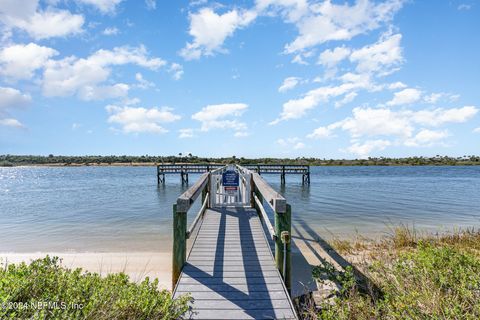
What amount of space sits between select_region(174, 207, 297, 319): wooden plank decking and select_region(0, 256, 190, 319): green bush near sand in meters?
0.46

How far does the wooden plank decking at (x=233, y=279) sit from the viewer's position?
3.44 metres

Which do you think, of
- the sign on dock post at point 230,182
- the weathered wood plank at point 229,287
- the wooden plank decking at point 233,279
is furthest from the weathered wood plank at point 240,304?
the sign on dock post at point 230,182

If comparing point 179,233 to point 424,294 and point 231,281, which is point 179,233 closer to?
point 231,281

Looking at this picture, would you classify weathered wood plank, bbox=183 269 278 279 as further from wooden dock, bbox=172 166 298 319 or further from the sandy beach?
the sandy beach

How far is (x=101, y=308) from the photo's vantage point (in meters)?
2.92

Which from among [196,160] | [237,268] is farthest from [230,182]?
Answer: [196,160]

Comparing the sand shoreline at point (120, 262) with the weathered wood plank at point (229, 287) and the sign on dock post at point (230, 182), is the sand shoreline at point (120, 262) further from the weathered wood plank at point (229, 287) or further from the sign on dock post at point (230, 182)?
the sign on dock post at point (230, 182)

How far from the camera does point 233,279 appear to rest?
13.8ft

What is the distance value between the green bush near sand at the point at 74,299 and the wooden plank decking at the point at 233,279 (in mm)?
460

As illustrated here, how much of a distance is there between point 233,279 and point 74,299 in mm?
2084

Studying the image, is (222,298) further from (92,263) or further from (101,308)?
(92,263)

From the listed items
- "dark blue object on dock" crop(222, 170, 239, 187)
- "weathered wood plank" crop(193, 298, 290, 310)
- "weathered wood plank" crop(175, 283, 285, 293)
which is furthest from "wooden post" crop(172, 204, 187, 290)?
"dark blue object on dock" crop(222, 170, 239, 187)

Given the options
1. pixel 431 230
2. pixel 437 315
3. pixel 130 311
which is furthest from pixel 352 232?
pixel 130 311

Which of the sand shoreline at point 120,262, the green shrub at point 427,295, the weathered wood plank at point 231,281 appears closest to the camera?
the green shrub at point 427,295
